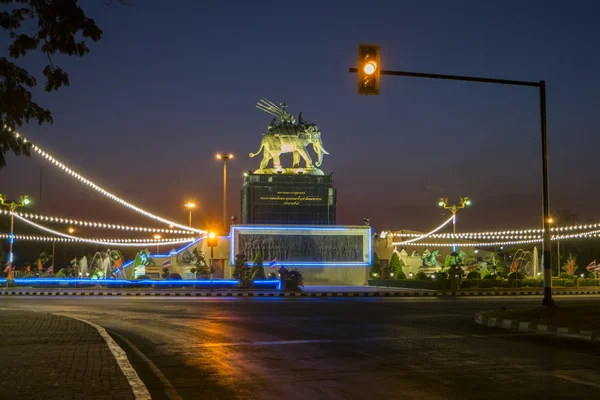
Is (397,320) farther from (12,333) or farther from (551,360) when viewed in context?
(12,333)

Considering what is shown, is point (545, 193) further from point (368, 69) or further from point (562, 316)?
Result: point (368, 69)

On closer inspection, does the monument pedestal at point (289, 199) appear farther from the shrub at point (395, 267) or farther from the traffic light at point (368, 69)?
the traffic light at point (368, 69)

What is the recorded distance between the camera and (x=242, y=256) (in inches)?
1626

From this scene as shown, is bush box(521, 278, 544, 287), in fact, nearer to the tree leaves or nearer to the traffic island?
the traffic island

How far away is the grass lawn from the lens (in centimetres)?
1664

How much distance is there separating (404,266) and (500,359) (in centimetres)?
4384

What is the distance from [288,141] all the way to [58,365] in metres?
39.3

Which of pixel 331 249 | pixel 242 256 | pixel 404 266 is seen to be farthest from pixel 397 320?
pixel 404 266

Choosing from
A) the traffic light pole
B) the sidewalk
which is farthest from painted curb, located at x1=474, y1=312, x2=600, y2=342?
the sidewalk

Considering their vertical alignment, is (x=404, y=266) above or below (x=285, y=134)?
below

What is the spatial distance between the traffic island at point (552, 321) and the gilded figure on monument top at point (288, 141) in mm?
29936

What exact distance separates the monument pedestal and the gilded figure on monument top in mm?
662

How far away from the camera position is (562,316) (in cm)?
1825

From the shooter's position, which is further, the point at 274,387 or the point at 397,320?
the point at 397,320
